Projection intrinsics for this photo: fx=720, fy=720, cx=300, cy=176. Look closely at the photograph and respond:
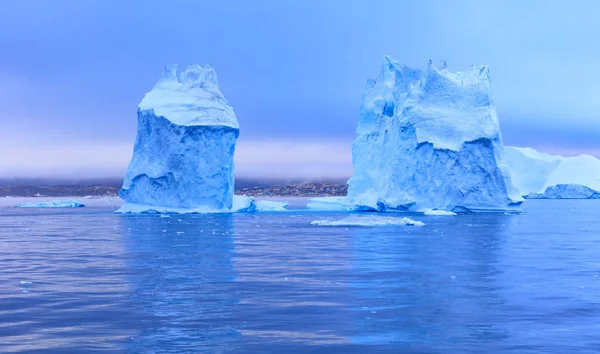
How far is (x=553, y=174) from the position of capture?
274ft

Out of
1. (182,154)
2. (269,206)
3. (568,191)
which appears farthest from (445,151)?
(568,191)

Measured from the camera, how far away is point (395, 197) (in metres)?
40.3

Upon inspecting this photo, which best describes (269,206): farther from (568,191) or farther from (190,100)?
(568,191)

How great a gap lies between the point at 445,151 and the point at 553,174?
49.8 m

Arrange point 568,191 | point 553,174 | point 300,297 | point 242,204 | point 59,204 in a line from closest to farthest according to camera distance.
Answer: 1. point 300,297
2. point 242,204
3. point 59,204
4. point 568,191
5. point 553,174

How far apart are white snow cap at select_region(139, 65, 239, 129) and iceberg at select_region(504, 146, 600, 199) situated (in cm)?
4888

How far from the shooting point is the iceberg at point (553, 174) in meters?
81.9

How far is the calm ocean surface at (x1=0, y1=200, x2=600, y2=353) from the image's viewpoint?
26.4 ft

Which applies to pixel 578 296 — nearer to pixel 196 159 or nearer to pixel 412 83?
pixel 196 159

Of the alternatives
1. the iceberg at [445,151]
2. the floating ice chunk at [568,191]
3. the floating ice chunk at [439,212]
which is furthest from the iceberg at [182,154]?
the floating ice chunk at [568,191]

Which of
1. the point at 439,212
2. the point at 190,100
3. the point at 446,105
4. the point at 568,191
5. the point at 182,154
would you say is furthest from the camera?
the point at 568,191

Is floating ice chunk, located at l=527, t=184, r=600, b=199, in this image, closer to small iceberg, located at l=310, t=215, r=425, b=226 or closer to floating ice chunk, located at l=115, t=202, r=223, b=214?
floating ice chunk, located at l=115, t=202, r=223, b=214

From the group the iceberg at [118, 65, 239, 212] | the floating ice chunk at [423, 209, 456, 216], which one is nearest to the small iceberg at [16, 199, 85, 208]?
the iceberg at [118, 65, 239, 212]

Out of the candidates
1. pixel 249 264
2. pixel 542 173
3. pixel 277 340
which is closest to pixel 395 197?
pixel 249 264
